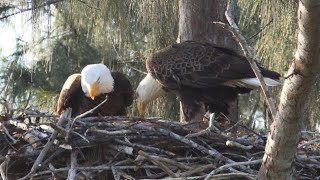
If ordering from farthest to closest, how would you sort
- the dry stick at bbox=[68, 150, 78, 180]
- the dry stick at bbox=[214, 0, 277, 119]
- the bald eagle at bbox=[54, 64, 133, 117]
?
the bald eagle at bbox=[54, 64, 133, 117] → the dry stick at bbox=[68, 150, 78, 180] → the dry stick at bbox=[214, 0, 277, 119]

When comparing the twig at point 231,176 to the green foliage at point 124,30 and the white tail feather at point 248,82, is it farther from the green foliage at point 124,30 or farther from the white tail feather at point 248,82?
the green foliage at point 124,30

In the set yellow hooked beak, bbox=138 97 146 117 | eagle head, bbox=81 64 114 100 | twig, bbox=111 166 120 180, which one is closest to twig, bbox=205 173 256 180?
twig, bbox=111 166 120 180

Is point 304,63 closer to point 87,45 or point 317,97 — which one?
point 317,97

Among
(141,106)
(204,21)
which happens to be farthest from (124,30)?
(204,21)

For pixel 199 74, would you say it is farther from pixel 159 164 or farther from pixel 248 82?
pixel 159 164

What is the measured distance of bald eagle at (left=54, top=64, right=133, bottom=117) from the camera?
4559 millimetres

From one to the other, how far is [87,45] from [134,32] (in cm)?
195

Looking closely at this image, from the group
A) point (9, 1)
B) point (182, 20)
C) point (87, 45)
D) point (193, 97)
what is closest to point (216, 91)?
point (193, 97)

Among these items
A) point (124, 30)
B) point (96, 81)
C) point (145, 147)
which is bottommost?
point (145, 147)

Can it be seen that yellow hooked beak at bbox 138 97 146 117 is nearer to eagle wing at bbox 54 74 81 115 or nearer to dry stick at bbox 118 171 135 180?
eagle wing at bbox 54 74 81 115

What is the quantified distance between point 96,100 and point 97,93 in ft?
0.32

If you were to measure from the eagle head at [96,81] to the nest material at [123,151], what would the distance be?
1011 mm

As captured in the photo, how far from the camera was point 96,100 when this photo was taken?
4633 mm

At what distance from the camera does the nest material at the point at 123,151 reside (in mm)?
3188
